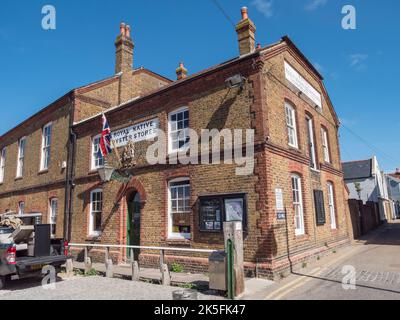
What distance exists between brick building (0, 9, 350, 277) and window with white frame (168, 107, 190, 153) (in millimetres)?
45

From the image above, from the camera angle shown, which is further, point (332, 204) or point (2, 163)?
point (2, 163)

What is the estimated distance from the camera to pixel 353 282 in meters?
7.86

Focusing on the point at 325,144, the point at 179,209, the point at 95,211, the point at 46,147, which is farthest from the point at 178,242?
the point at 46,147

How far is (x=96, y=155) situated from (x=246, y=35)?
8.77 metres

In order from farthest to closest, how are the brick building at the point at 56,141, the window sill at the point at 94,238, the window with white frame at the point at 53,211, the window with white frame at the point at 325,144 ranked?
1. the window with white frame at the point at 53,211
2. the brick building at the point at 56,141
3. the window with white frame at the point at 325,144
4. the window sill at the point at 94,238

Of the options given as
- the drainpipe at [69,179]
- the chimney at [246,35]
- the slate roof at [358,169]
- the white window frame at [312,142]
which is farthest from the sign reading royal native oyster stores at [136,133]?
the slate roof at [358,169]

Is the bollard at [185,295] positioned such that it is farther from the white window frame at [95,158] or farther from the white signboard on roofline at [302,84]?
the white window frame at [95,158]

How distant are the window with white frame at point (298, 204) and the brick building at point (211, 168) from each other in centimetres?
4

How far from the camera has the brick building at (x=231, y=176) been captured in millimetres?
9156

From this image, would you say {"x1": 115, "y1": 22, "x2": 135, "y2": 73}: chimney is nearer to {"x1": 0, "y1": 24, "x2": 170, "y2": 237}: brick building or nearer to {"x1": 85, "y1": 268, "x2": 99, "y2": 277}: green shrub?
{"x1": 0, "y1": 24, "x2": 170, "y2": 237}: brick building

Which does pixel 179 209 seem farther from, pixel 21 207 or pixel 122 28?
pixel 21 207

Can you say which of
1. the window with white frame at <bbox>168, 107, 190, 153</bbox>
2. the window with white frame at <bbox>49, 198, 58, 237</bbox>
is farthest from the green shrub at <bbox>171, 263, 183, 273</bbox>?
the window with white frame at <bbox>49, 198, 58, 237</bbox>

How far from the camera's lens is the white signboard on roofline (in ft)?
39.7

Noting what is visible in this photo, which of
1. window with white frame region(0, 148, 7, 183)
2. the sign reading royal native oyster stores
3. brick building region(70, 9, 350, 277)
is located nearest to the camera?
brick building region(70, 9, 350, 277)
